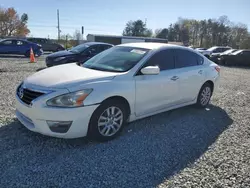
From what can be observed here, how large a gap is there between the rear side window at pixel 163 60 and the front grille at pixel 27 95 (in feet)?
6.15

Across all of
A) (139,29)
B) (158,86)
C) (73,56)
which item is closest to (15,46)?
(73,56)

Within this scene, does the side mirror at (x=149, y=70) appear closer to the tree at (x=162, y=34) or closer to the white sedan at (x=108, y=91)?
the white sedan at (x=108, y=91)

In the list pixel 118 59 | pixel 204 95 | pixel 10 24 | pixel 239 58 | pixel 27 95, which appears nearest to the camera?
pixel 27 95

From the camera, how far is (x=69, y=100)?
3002 millimetres

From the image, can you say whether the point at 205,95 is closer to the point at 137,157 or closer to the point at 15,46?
the point at 137,157

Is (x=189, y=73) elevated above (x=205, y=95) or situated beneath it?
elevated above

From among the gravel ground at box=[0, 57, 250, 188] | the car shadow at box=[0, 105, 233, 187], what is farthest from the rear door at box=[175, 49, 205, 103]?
the car shadow at box=[0, 105, 233, 187]

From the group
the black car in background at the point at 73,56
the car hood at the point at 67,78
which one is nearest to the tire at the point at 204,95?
the car hood at the point at 67,78

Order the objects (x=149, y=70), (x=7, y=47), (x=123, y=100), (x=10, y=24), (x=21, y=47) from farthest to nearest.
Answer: (x=10, y=24)
(x=21, y=47)
(x=7, y=47)
(x=149, y=70)
(x=123, y=100)

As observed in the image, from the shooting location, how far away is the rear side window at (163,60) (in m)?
A: 4.01

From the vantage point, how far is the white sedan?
3016 millimetres

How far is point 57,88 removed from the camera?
10.00ft

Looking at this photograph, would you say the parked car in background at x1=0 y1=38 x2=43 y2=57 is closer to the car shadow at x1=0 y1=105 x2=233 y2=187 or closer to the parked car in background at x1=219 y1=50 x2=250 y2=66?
the car shadow at x1=0 y1=105 x2=233 y2=187

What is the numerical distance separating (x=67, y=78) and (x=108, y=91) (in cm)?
65
